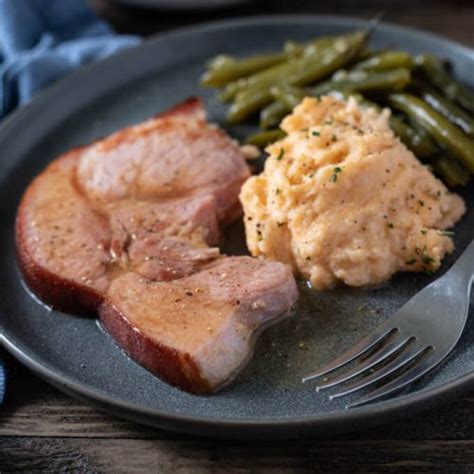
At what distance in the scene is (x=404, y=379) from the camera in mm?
3338

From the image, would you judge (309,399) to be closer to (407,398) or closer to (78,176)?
(407,398)

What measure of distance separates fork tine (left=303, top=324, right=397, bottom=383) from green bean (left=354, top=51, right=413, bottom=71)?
6.57 ft

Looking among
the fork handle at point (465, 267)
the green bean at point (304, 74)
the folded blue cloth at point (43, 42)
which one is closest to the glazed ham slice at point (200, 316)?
the fork handle at point (465, 267)

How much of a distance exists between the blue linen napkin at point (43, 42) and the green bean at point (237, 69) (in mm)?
894

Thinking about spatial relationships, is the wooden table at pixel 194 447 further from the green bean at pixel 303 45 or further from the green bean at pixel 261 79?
the green bean at pixel 303 45

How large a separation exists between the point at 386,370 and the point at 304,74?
7.64 ft

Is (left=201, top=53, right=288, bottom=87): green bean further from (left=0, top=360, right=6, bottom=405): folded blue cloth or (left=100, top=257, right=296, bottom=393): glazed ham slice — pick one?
(left=0, top=360, right=6, bottom=405): folded blue cloth

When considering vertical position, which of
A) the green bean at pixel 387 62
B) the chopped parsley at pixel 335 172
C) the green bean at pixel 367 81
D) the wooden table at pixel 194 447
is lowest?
the wooden table at pixel 194 447

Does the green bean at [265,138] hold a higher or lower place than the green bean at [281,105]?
lower

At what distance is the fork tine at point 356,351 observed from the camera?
11.2 ft

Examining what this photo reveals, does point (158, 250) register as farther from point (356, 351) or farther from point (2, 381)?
point (356, 351)

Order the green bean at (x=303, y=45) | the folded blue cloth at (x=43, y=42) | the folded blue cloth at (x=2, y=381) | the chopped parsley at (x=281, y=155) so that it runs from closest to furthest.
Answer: the folded blue cloth at (x=2, y=381), the chopped parsley at (x=281, y=155), the green bean at (x=303, y=45), the folded blue cloth at (x=43, y=42)

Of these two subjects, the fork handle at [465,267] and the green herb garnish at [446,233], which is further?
the green herb garnish at [446,233]

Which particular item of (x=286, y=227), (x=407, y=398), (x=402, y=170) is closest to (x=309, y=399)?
(x=407, y=398)
